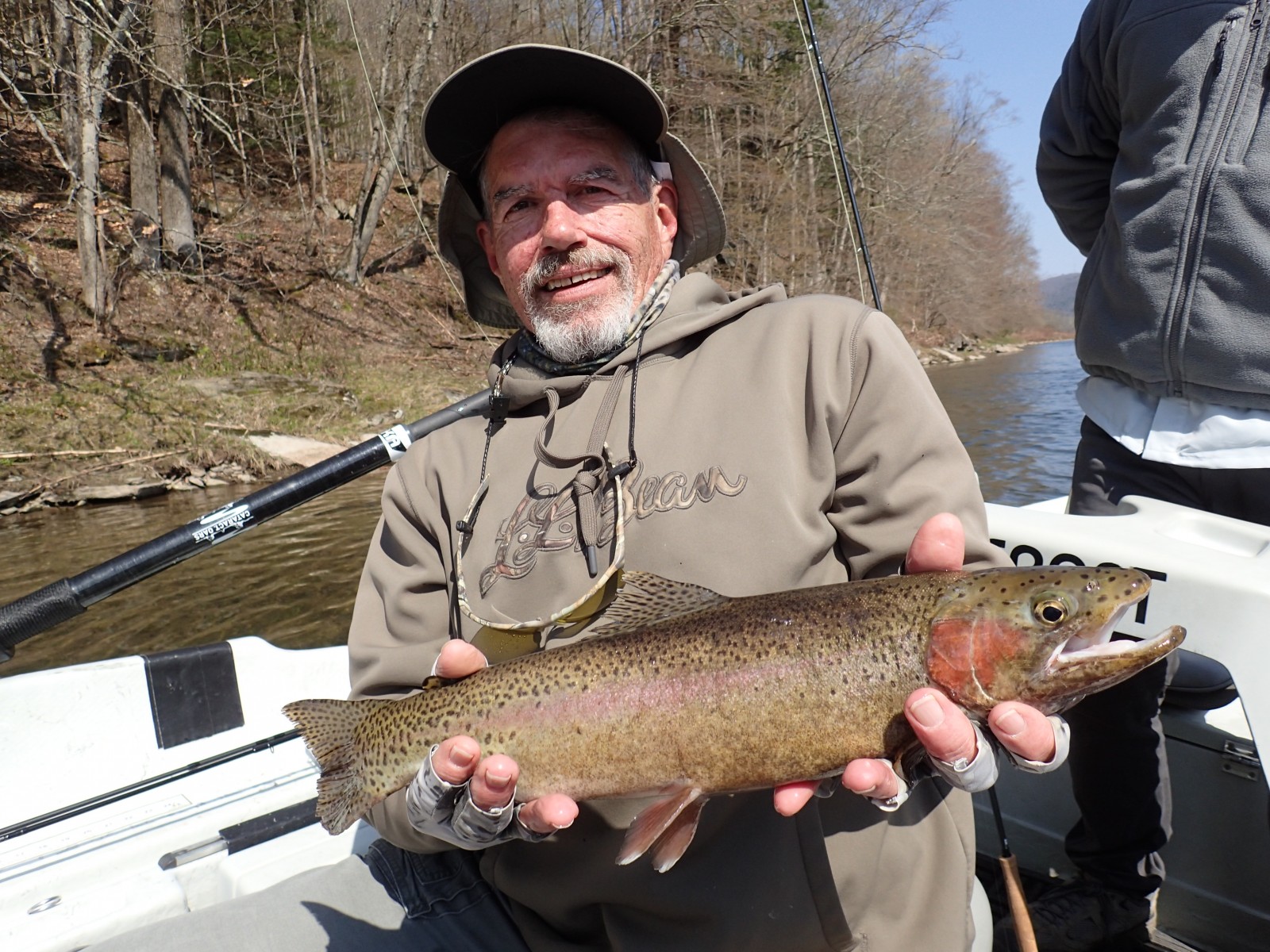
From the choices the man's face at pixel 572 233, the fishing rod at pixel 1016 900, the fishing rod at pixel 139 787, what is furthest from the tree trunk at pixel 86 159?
the fishing rod at pixel 1016 900

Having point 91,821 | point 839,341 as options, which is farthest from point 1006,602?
point 91,821

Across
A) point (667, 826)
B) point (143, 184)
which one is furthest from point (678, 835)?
point (143, 184)

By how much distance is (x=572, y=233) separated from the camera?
108 inches

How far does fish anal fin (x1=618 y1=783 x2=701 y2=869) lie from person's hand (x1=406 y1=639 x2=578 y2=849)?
0.47ft

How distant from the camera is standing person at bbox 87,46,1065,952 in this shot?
209 centimetres

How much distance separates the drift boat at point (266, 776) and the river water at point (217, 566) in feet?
13.3

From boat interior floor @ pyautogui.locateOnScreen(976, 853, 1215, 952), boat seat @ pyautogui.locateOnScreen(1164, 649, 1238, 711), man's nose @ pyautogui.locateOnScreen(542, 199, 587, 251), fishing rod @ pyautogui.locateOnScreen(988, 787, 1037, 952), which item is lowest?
boat interior floor @ pyautogui.locateOnScreen(976, 853, 1215, 952)

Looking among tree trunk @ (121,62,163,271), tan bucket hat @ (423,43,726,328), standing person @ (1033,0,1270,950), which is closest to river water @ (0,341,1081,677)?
tan bucket hat @ (423,43,726,328)

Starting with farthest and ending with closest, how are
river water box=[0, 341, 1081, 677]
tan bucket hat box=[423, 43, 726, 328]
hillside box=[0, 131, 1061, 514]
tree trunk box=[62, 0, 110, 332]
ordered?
tree trunk box=[62, 0, 110, 332] → hillside box=[0, 131, 1061, 514] → river water box=[0, 341, 1081, 677] → tan bucket hat box=[423, 43, 726, 328]

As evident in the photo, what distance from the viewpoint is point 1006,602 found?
1.85 meters

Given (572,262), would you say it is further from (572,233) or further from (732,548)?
(732,548)

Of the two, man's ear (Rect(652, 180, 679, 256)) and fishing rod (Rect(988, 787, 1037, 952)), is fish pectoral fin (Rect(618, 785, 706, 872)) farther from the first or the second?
man's ear (Rect(652, 180, 679, 256))

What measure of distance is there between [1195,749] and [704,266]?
26.8m

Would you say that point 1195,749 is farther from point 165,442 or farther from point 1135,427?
point 165,442
